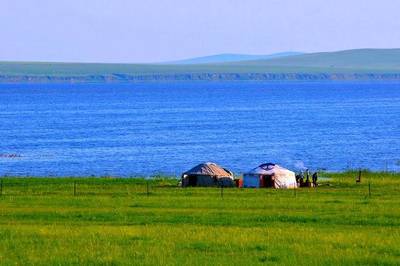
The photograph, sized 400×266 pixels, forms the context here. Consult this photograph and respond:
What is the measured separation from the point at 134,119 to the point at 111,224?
149649mm

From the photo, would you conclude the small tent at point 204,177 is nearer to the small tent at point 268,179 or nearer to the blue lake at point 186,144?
the small tent at point 268,179

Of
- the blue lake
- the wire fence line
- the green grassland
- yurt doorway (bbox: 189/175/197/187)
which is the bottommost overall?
the green grassland

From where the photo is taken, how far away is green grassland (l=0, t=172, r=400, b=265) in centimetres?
3164

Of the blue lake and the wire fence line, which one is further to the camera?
the blue lake

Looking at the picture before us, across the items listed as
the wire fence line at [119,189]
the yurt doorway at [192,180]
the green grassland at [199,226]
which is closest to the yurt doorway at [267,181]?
the wire fence line at [119,189]

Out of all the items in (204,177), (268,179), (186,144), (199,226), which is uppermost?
(186,144)

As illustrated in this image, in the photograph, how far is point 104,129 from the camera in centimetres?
15900

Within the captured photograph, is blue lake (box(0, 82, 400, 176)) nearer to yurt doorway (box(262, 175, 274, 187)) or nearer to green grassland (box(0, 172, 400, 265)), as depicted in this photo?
yurt doorway (box(262, 175, 274, 187))

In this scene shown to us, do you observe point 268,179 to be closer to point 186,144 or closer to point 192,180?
point 192,180

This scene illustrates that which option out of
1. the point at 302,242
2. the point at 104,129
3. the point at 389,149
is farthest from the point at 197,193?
the point at 104,129

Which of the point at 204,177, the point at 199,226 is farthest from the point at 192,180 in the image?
the point at 199,226

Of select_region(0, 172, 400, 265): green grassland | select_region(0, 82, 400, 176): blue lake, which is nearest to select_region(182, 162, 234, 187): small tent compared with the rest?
select_region(0, 172, 400, 265): green grassland

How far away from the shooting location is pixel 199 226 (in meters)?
40.5

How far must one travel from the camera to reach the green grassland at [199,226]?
31641 millimetres
